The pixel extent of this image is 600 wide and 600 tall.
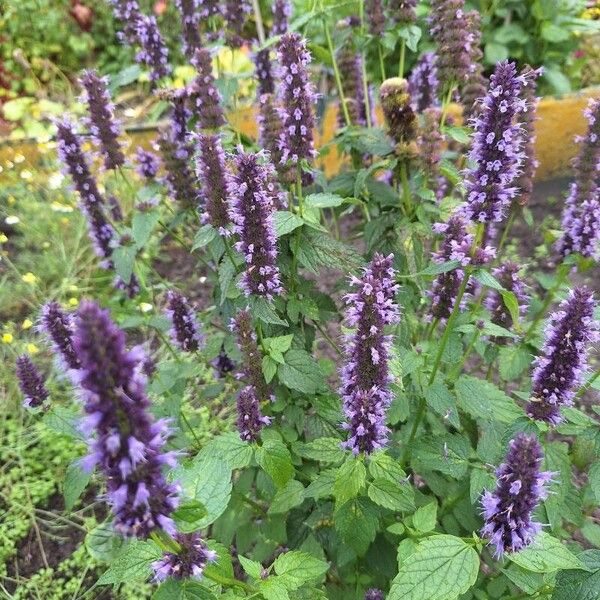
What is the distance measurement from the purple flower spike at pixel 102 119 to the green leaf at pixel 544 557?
86.3 inches

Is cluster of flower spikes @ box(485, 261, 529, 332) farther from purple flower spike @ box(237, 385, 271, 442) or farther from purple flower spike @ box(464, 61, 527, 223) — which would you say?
purple flower spike @ box(237, 385, 271, 442)

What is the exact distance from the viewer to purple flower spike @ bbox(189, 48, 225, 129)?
2332 mm

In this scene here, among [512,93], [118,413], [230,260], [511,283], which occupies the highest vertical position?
[512,93]

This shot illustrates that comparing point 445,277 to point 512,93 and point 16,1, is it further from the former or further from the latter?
point 16,1

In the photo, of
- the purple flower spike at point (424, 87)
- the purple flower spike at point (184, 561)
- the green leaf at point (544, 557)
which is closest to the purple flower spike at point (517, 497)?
the green leaf at point (544, 557)

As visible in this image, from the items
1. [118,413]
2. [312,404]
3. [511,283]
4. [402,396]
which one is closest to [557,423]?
[402,396]

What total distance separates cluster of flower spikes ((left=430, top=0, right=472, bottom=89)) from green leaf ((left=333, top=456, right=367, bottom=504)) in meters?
1.65

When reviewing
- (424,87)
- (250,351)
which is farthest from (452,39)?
(250,351)

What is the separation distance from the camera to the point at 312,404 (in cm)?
218

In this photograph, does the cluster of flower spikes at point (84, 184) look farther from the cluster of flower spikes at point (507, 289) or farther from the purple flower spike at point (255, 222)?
the cluster of flower spikes at point (507, 289)

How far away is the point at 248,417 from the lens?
1797 millimetres

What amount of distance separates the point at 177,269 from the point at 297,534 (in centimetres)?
306

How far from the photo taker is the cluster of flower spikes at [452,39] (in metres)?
2.32

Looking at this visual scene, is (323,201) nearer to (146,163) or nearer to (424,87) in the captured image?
(146,163)
